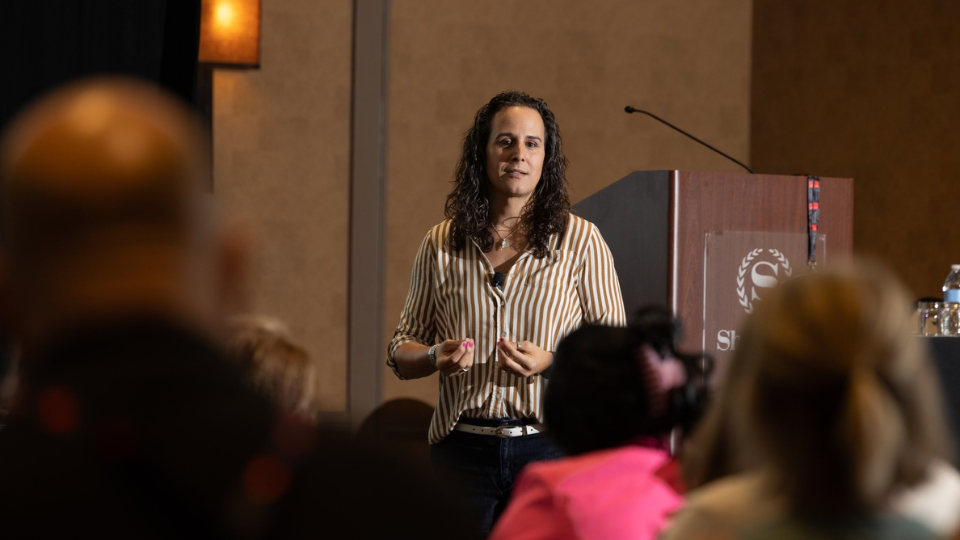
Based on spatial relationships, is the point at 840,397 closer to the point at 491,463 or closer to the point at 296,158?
the point at 491,463

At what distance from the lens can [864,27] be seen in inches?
182

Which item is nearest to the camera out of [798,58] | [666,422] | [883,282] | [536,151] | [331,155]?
[883,282]

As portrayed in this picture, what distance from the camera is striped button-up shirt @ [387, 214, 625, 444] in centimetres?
214

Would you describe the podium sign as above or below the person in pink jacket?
above

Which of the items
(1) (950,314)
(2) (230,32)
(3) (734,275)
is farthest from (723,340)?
(2) (230,32)

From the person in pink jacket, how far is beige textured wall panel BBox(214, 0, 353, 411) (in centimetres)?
338

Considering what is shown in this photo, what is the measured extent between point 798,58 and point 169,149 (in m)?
4.87

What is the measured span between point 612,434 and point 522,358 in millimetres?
800

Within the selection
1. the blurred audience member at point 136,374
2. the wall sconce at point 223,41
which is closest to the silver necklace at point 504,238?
the blurred audience member at point 136,374

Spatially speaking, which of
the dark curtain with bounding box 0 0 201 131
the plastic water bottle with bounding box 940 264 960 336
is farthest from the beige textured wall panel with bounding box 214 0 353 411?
the plastic water bottle with bounding box 940 264 960 336

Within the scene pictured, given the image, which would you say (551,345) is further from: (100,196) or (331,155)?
(331,155)

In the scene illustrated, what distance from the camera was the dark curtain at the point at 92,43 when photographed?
4.07m

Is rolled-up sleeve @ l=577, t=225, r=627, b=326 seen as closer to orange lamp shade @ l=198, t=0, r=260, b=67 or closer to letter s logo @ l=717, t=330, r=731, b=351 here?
letter s logo @ l=717, t=330, r=731, b=351

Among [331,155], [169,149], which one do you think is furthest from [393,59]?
[169,149]
